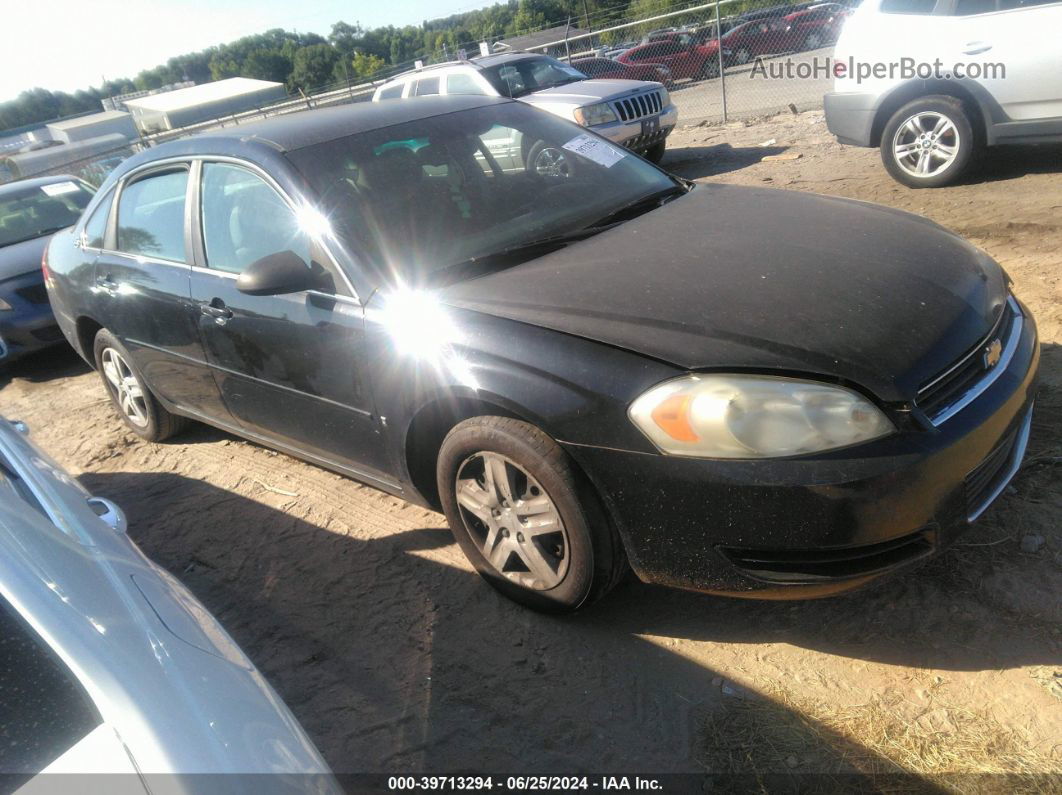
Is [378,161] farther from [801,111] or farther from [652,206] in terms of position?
[801,111]

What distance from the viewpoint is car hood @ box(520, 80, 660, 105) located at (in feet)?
33.4

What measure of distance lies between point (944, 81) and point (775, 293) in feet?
18.3

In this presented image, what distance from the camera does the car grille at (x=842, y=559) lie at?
223 centimetres

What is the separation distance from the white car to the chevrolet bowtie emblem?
4964mm

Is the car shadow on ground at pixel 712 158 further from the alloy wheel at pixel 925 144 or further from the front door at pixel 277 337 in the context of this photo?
the front door at pixel 277 337

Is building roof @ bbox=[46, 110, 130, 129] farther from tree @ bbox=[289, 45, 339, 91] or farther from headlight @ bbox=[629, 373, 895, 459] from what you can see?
headlight @ bbox=[629, 373, 895, 459]

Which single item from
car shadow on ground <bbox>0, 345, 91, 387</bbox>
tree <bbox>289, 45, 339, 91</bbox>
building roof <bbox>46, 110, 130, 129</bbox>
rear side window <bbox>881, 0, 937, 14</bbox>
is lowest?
car shadow on ground <bbox>0, 345, 91, 387</bbox>

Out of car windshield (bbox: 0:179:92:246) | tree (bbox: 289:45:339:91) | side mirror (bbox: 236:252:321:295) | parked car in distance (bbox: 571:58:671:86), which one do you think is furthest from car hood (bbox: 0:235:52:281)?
tree (bbox: 289:45:339:91)

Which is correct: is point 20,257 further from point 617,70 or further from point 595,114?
point 617,70

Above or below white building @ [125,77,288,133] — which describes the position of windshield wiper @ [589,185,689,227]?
below

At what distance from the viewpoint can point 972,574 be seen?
8.71 feet

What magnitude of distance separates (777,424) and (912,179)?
612 centimetres

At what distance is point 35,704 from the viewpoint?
1354 millimetres

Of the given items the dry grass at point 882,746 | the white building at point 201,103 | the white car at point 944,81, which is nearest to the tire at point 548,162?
the dry grass at point 882,746
